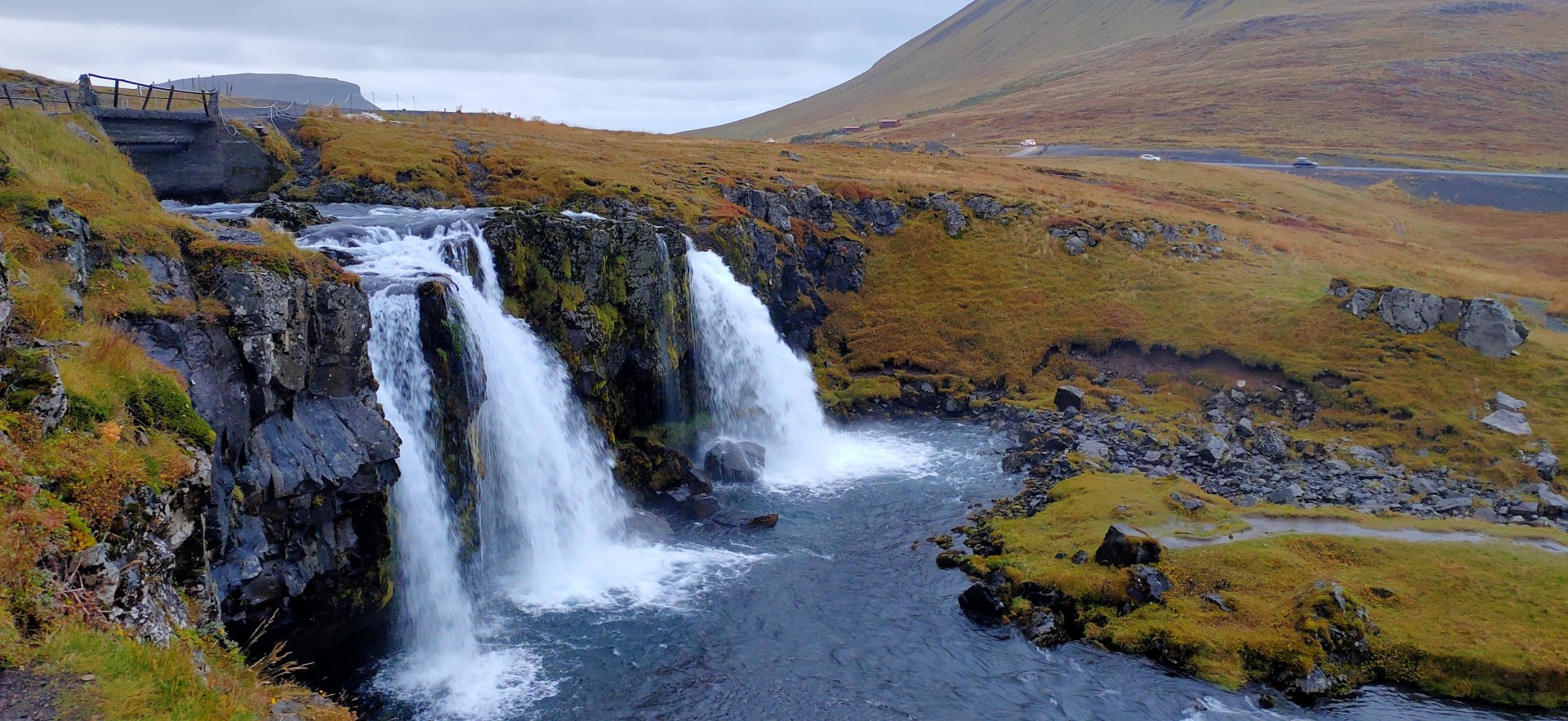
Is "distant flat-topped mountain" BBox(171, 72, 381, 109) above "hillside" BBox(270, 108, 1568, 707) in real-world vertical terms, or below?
above

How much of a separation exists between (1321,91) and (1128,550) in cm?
13562

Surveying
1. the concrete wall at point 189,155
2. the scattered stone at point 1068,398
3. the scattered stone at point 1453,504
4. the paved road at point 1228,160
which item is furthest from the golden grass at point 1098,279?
the paved road at point 1228,160

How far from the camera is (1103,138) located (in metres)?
120

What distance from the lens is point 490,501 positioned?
26.2m

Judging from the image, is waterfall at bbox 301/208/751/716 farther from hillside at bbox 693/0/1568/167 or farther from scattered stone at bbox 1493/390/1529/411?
hillside at bbox 693/0/1568/167

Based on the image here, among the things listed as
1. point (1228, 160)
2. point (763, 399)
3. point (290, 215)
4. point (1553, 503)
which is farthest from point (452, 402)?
point (1228, 160)

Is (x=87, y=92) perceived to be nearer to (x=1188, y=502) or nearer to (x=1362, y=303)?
(x=1188, y=502)

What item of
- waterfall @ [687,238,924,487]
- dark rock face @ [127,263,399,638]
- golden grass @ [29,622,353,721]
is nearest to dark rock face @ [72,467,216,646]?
golden grass @ [29,622,353,721]

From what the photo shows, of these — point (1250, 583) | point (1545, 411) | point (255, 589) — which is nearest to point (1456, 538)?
point (1250, 583)

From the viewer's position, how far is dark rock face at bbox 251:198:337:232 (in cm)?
2897

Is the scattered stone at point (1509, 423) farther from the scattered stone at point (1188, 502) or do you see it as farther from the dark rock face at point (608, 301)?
the dark rock face at point (608, 301)

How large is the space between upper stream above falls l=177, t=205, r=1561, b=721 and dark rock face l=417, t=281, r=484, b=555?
290 mm

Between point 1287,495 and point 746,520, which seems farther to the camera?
point 746,520

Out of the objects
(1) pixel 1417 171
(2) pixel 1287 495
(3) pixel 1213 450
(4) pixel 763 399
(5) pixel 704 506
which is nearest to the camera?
(2) pixel 1287 495
